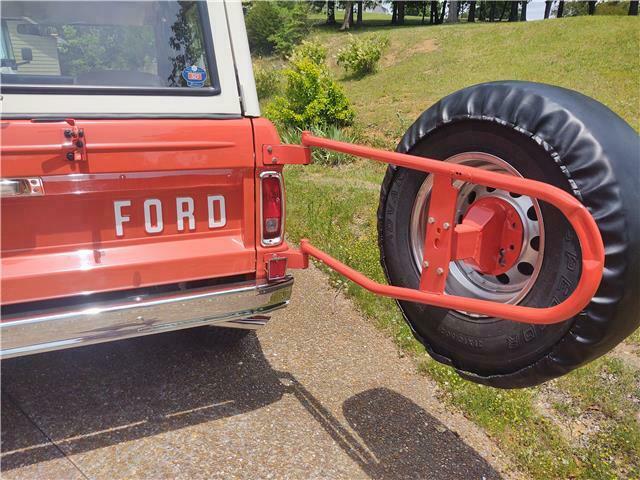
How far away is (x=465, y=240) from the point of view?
6.36 ft

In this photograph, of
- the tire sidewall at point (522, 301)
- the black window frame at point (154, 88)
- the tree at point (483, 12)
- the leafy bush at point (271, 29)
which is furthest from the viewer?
the tree at point (483, 12)

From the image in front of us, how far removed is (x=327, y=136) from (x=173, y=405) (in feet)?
25.0

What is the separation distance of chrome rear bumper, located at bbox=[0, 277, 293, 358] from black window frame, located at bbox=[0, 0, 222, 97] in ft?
2.95

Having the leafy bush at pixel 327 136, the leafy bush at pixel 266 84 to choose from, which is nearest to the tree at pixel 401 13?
the leafy bush at pixel 266 84

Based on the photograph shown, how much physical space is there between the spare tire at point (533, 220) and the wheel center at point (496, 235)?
30 millimetres

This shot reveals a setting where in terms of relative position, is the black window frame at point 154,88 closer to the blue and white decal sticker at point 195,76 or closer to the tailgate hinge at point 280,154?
the blue and white decal sticker at point 195,76

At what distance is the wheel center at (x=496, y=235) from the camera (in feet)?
6.41

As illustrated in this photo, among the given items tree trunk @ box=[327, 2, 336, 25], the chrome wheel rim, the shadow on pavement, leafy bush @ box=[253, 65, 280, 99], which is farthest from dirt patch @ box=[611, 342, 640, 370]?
tree trunk @ box=[327, 2, 336, 25]

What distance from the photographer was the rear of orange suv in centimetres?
214

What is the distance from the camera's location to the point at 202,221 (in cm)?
252

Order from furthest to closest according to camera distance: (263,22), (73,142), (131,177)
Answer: (263,22) → (131,177) → (73,142)

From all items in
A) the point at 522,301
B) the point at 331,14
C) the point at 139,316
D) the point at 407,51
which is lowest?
the point at 139,316

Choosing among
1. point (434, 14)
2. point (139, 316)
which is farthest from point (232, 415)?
point (434, 14)

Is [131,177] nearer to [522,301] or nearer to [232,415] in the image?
[232,415]
